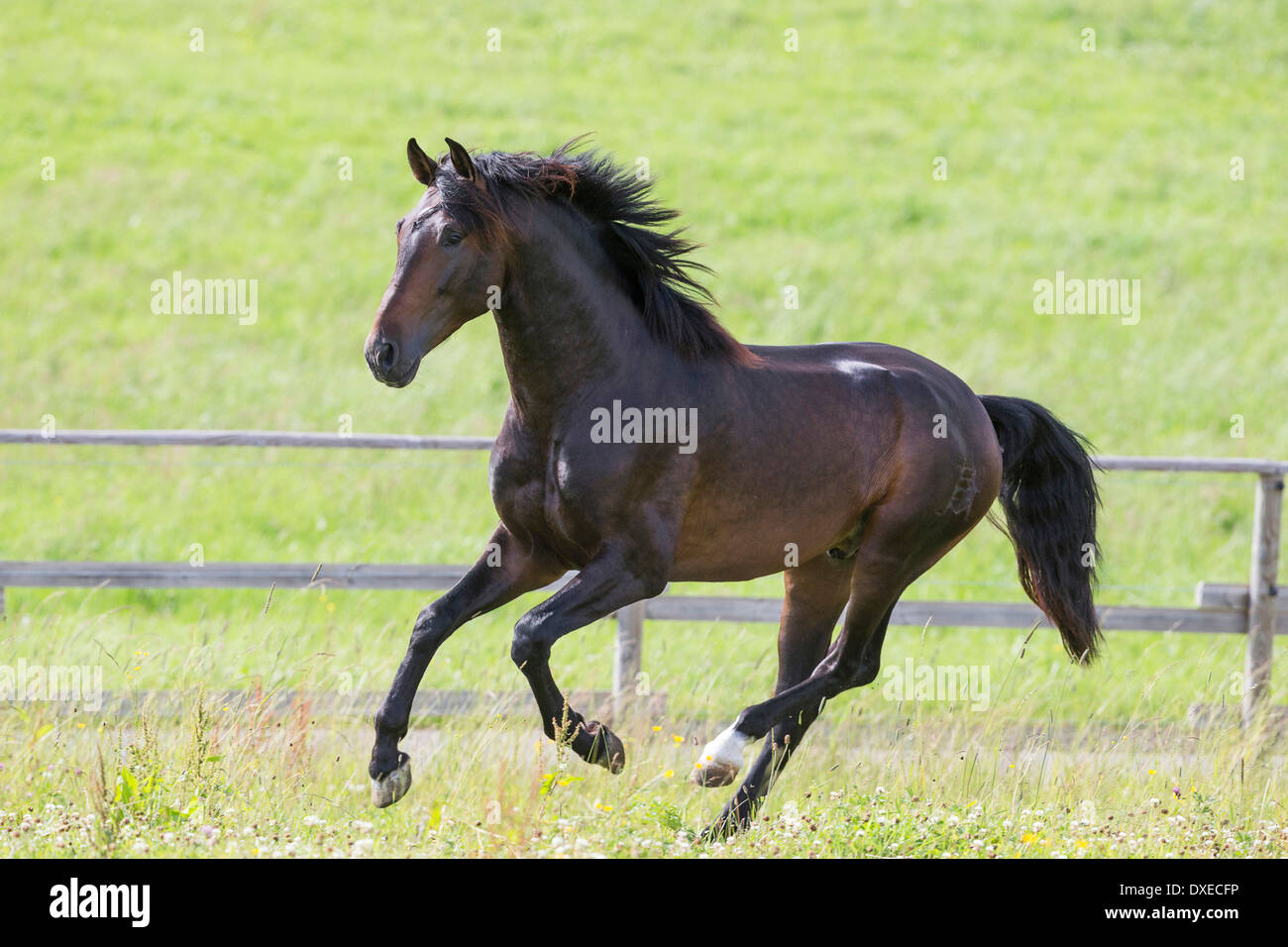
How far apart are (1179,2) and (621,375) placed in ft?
77.1

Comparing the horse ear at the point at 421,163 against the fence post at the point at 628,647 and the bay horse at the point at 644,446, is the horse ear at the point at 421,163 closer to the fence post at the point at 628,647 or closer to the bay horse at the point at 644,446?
the bay horse at the point at 644,446

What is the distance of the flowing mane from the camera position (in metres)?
4.27

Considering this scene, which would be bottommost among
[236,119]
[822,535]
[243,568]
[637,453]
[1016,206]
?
[243,568]

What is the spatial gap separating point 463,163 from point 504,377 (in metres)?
10.1

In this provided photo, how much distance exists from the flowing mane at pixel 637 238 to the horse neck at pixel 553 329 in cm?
12

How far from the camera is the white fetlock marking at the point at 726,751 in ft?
14.5

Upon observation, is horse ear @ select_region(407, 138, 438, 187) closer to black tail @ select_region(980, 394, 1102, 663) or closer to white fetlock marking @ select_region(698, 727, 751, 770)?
white fetlock marking @ select_region(698, 727, 751, 770)

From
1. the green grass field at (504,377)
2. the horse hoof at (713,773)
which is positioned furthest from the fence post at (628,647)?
the horse hoof at (713,773)

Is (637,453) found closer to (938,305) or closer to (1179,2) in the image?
(938,305)

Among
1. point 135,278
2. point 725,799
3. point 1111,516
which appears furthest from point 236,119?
point 725,799

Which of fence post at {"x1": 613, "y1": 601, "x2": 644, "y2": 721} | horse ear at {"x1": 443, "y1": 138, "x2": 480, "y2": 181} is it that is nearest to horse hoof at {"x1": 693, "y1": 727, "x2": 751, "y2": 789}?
horse ear at {"x1": 443, "y1": 138, "x2": 480, "y2": 181}

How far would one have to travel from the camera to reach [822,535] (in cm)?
464

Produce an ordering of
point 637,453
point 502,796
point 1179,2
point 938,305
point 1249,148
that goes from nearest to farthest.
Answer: point 637,453 < point 502,796 < point 938,305 < point 1249,148 < point 1179,2

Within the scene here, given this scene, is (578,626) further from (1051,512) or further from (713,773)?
(1051,512)
